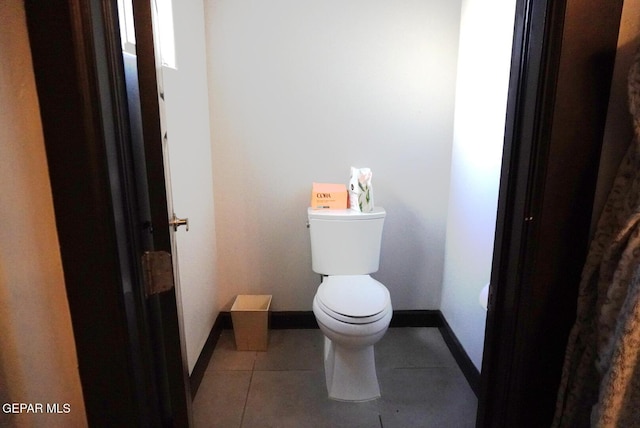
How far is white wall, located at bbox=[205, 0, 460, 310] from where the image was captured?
6.32 feet

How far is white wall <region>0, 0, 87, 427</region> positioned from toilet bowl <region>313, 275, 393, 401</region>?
109 centimetres

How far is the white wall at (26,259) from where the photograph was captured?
22.0 inches

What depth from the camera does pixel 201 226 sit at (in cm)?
187

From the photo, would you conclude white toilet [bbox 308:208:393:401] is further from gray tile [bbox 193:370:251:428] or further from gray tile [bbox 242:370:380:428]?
gray tile [bbox 193:370:251:428]

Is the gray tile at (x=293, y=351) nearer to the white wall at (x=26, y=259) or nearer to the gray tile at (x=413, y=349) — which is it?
the gray tile at (x=413, y=349)

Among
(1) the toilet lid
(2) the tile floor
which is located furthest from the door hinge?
(2) the tile floor

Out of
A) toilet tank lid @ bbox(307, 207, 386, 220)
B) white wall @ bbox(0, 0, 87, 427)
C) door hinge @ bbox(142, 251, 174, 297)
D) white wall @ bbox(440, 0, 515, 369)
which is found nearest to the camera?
white wall @ bbox(0, 0, 87, 427)

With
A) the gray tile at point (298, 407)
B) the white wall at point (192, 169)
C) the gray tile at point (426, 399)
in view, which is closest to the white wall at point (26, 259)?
the white wall at point (192, 169)

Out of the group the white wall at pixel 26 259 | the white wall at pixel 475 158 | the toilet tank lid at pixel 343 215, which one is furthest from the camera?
the toilet tank lid at pixel 343 215

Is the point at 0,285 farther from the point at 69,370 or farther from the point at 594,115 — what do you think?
the point at 594,115

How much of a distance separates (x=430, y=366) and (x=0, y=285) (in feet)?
6.09

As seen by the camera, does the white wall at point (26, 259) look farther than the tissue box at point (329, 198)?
No

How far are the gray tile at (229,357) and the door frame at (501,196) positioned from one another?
1219 mm

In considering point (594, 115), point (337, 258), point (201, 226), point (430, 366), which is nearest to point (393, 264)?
point (337, 258)
